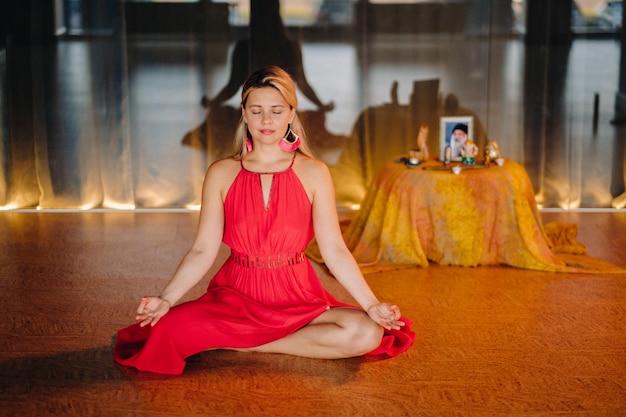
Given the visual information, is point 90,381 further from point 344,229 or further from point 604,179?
point 604,179

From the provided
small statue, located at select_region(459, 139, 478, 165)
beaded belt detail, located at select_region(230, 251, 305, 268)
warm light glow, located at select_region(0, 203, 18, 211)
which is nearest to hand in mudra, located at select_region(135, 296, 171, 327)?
beaded belt detail, located at select_region(230, 251, 305, 268)

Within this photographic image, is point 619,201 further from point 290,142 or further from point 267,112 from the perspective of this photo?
point 267,112

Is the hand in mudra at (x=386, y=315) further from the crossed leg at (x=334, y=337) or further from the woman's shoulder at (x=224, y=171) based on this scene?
the woman's shoulder at (x=224, y=171)

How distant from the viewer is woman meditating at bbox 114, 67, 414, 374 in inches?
126

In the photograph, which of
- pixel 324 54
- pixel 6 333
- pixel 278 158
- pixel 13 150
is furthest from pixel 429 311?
pixel 13 150

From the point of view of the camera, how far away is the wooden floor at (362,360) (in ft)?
9.78

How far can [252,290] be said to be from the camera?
10.8 feet

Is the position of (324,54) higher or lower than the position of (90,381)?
higher

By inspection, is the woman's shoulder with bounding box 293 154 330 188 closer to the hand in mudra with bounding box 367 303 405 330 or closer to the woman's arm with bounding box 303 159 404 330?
the woman's arm with bounding box 303 159 404 330

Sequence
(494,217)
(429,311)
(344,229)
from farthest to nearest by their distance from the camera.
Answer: (344,229) < (494,217) < (429,311)

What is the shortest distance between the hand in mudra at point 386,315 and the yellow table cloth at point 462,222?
1.60 m

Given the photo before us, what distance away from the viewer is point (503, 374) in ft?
10.6

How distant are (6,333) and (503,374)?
1.88 m

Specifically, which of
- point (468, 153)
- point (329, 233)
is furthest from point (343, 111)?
point (329, 233)
